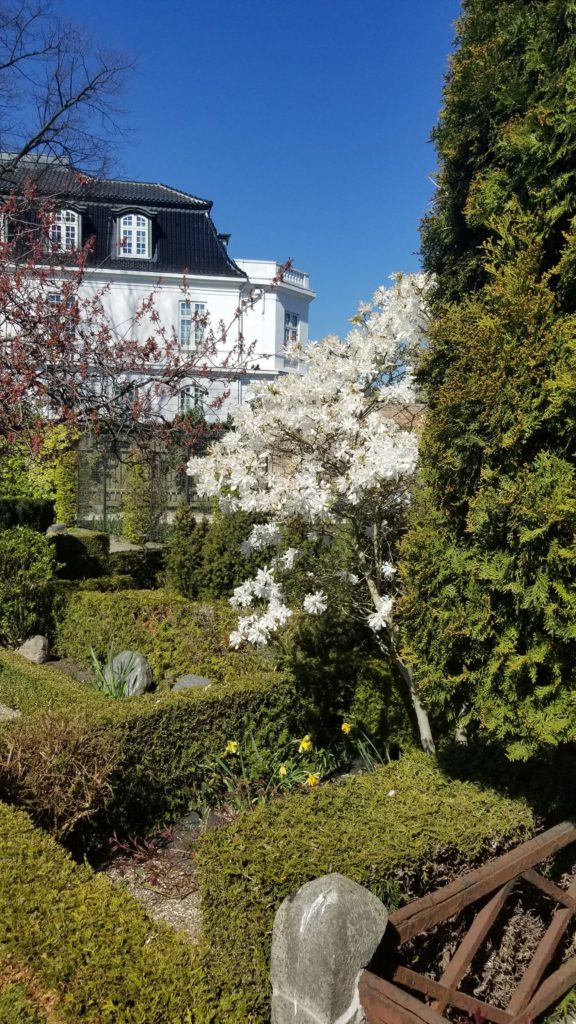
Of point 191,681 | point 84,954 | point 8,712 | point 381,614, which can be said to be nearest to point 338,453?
point 381,614

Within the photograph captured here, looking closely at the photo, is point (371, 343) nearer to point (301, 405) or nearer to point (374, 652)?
point (301, 405)

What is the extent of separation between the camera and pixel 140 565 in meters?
11.3

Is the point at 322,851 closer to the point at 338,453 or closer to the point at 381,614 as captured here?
the point at 381,614

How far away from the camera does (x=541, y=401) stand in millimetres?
3105

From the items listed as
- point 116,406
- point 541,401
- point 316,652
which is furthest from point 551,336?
point 116,406

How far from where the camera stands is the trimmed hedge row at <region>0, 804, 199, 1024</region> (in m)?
2.40

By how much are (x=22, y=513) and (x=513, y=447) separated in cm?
1017

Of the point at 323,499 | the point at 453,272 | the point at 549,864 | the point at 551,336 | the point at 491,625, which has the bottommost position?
the point at 549,864

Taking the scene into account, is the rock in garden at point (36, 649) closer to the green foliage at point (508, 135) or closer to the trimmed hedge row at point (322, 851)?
the trimmed hedge row at point (322, 851)

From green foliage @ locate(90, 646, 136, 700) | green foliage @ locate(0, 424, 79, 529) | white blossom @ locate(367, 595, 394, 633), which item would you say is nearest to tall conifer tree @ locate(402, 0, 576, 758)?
white blossom @ locate(367, 595, 394, 633)

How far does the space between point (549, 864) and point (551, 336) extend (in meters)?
2.39

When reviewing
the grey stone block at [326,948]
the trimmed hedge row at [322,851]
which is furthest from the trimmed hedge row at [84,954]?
the grey stone block at [326,948]

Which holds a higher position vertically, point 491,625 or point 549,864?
point 491,625

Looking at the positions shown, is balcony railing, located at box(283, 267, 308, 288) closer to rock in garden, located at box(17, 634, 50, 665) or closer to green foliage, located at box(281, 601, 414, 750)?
rock in garden, located at box(17, 634, 50, 665)
